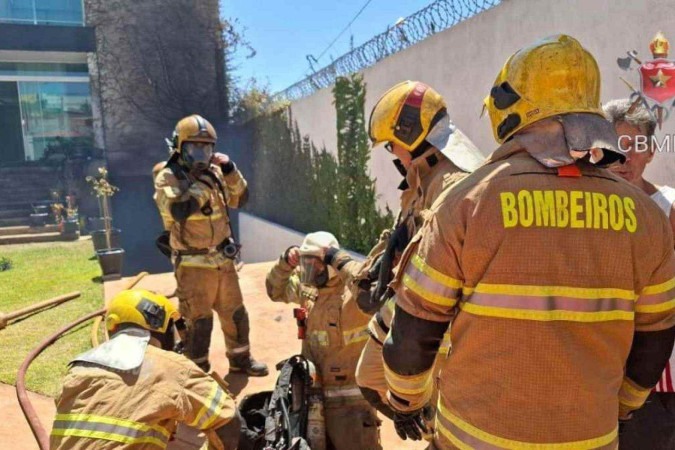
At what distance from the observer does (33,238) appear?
42.6 feet

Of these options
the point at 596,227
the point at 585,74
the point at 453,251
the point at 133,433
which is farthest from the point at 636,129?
the point at 133,433

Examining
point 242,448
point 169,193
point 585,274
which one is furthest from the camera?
point 169,193

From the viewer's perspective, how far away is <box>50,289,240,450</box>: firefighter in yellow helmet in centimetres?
187

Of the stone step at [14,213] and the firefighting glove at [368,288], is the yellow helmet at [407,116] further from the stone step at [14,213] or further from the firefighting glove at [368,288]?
the stone step at [14,213]

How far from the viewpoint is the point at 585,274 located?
113 cm

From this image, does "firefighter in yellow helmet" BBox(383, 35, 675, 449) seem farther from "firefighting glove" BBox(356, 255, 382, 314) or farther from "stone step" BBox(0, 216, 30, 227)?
"stone step" BBox(0, 216, 30, 227)

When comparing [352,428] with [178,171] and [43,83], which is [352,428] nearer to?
[178,171]

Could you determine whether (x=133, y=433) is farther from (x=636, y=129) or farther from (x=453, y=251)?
(x=636, y=129)

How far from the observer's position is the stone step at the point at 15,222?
14109mm

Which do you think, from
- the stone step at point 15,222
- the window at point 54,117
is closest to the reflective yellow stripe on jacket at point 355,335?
the stone step at point 15,222

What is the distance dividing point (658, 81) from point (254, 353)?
3751 millimetres

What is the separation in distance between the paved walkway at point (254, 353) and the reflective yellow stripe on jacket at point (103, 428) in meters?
1.37

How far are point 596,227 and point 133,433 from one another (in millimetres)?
1681

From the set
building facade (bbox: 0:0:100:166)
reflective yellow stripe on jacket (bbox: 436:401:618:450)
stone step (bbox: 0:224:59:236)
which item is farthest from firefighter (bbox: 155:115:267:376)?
building facade (bbox: 0:0:100:166)
